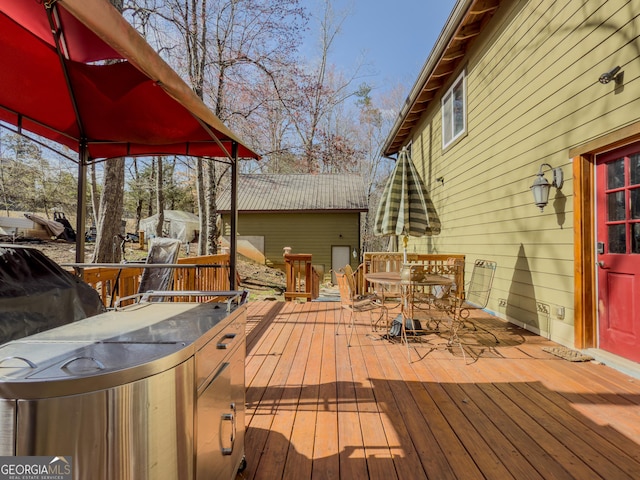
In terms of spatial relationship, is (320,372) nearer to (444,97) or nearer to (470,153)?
(470,153)

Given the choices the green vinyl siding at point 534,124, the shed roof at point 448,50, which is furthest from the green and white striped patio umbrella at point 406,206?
the shed roof at point 448,50

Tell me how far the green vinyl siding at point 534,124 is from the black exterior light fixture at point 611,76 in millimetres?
83

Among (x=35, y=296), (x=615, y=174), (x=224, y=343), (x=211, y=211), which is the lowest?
(x=224, y=343)

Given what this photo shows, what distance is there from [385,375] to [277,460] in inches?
55.1

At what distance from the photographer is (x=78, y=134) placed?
295cm

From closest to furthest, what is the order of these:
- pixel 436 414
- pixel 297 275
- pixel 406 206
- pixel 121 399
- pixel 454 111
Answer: pixel 121 399 → pixel 436 414 → pixel 406 206 → pixel 454 111 → pixel 297 275

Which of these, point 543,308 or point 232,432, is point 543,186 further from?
point 232,432

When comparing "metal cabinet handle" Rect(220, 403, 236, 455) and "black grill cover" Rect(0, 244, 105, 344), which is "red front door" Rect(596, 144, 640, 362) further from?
"black grill cover" Rect(0, 244, 105, 344)

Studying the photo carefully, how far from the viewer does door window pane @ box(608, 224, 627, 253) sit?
3049 mm

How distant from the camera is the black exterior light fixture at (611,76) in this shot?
2.99 metres

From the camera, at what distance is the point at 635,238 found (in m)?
2.91

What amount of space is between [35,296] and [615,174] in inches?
184

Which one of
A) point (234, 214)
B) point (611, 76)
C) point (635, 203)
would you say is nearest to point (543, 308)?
point (635, 203)

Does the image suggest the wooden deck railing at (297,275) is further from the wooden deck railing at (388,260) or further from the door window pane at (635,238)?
the door window pane at (635,238)
